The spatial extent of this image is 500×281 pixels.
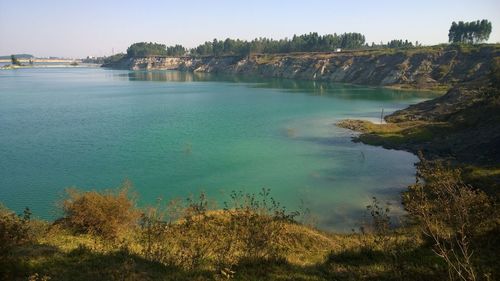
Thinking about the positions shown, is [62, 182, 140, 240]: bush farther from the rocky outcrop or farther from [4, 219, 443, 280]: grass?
the rocky outcrop

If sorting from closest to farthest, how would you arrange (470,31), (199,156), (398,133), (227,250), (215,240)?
(227,250)
(215,240)
(199,156)
(398,133)
(470,31)

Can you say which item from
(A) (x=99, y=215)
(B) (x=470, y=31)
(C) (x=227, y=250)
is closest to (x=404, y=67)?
(B) (x=470, y=31)

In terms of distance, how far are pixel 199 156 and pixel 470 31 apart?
185 metres

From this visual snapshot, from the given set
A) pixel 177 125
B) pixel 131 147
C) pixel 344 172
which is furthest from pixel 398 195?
pixel 177 125

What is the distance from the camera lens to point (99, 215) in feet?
75.0

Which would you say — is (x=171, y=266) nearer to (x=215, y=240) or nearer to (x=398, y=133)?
(x=215, y=240)

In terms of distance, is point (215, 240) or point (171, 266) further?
point (215, 240)

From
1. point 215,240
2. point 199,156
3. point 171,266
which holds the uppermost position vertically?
point 171,266

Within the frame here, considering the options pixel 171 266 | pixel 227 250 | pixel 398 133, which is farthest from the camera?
pixel 398 133

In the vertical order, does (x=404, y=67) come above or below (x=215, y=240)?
above

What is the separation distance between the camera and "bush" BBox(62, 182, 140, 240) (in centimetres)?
2270

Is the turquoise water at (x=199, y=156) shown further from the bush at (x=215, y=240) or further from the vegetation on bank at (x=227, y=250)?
the bush at (x=215, y=240)

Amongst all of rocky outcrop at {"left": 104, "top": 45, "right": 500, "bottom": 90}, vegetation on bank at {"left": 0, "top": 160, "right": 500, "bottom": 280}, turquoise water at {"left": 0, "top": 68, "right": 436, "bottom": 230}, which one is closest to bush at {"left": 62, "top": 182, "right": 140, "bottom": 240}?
vegetation on bank at {"left": 0, "top": 160, "right": 500, "bottom": 280}

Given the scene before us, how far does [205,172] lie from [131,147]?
52.7 ft
